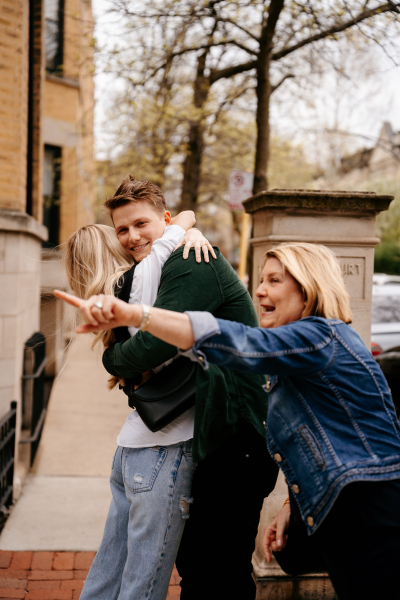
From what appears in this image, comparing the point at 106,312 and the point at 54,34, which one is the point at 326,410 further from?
the point at 54,34

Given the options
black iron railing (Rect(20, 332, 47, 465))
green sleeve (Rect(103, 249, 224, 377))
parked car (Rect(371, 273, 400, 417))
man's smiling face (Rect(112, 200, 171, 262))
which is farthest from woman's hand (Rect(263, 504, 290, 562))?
parked car (Rect(371, 273, 400, 417))

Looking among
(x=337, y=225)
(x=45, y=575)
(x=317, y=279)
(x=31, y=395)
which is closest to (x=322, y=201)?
(x=337, y=225)

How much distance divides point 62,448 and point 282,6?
5584mm

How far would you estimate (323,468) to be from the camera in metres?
1.56

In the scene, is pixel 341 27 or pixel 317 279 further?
pixel 341 27

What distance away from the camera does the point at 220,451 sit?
1963mm

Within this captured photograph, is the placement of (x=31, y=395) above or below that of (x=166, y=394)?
below

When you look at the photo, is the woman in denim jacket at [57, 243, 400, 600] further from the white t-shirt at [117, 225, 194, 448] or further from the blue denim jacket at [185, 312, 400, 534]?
the white t-shirt at [117, 225, 194, 448]

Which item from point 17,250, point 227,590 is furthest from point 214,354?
point 17,250

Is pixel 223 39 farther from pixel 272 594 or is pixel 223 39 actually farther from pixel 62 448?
pixel 272 594

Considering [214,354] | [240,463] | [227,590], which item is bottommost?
[227,590]

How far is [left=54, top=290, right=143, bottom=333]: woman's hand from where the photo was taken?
1.33 metres

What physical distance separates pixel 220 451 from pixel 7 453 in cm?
261

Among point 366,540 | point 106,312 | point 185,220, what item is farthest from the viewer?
point 185,220
